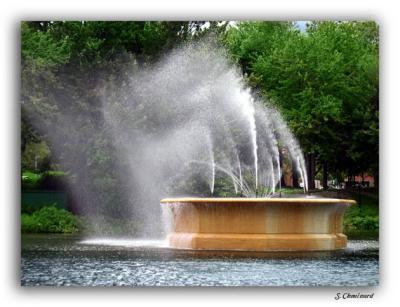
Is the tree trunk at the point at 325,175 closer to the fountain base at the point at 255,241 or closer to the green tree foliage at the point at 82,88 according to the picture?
the fountain base at the point at 255,241

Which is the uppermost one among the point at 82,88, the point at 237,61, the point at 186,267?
the point at 237,61

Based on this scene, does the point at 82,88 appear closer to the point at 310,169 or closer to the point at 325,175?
the point at 310,169

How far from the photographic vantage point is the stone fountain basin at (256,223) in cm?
1734

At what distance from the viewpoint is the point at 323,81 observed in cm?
2312

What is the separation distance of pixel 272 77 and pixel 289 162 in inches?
80.6

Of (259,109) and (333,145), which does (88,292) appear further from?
(259,109)

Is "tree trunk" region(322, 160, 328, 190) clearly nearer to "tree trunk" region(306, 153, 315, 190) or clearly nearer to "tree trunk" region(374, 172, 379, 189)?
"tree trunk" region(306, 153, 315, 190)

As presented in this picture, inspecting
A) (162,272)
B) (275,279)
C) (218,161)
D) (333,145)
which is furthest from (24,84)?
(218,161)

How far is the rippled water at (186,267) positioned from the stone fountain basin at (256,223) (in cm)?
26

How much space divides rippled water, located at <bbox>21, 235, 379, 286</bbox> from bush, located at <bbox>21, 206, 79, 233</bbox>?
0.65 feet

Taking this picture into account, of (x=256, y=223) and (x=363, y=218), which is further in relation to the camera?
(x=363, y=218)

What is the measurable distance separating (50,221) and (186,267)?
3.63m

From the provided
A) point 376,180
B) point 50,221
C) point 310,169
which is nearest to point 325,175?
point 310,169
